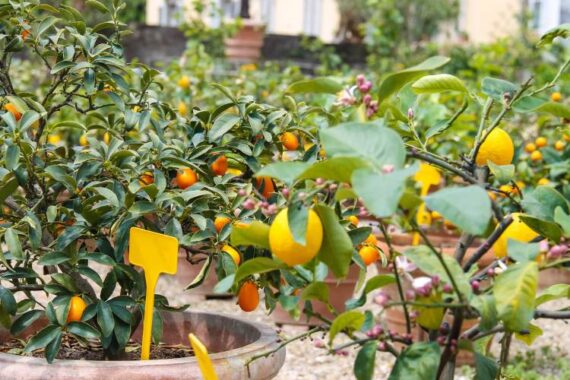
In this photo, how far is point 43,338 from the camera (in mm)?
1578

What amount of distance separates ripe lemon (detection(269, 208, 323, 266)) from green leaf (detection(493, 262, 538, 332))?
0.68ft

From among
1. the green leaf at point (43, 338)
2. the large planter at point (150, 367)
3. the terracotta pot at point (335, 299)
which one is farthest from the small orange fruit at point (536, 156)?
the green leaf at point (43, 338)

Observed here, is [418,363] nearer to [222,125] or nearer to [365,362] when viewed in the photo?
[365,362]

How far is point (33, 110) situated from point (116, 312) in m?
0.41

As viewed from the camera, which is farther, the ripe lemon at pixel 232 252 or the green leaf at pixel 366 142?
the ripe lemon at pixel 232 252

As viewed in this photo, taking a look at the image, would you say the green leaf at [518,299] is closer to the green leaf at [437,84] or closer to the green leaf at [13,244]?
the green leaf at [437,84]

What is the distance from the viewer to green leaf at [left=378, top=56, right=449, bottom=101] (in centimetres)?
108

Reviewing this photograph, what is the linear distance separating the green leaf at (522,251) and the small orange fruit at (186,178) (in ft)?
2.78

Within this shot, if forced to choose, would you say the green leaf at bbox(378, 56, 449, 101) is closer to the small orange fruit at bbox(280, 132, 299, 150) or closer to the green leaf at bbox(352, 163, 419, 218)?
the green leaf at bbox(352, 163, 419, 218)

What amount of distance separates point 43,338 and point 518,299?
86cm

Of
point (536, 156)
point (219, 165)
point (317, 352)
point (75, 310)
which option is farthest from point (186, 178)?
point (536, 156)

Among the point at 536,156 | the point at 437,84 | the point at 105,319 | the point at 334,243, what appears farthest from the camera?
the point at 536,156

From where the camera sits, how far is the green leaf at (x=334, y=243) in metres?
1.07

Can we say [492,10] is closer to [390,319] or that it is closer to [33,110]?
[390,319]
